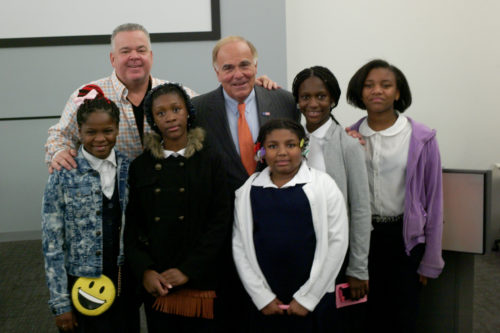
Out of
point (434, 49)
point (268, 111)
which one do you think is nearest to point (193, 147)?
point (268, 111)

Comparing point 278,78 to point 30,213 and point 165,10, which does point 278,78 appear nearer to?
point 165,10

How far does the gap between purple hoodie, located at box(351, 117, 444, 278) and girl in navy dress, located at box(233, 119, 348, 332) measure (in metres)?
0.35

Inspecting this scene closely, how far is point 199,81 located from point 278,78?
0.72 m

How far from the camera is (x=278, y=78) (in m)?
3.56

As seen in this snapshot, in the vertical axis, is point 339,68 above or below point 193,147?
above

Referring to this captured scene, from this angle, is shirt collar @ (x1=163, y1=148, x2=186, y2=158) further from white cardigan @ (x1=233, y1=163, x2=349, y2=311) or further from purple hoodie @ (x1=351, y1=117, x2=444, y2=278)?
purple hoodie @ (x1=351, y1=117, x2=444, y2=278)

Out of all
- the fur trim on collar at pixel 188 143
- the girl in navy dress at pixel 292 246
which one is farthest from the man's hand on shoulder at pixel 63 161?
the girl in navy dress at pixel 292 246

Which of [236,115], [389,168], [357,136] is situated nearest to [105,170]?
[236,115]

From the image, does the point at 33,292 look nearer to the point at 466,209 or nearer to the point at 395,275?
the point at 395,275

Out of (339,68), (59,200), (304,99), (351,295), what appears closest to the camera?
(59,200)

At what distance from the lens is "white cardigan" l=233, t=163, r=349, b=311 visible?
1424 millimetres

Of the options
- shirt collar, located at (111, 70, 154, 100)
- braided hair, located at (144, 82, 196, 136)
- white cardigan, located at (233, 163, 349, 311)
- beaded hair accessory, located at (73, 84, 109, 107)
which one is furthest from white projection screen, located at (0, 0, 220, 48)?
white cardigan, located at (233, 163, 349, 311)

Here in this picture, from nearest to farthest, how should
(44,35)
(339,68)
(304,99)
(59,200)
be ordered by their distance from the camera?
(59,200)
(304,99)
(44,35)
(339,68)

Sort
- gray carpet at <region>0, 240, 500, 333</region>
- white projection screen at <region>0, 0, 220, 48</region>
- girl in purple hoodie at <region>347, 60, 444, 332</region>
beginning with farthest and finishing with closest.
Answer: white projection screen at <region>0, 0, 220, 48</region>
gray carpet at <region>0, 240, 500, 333</region>
girl in purple hoodie at <region>347, 60, 444, 332</region>
